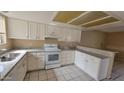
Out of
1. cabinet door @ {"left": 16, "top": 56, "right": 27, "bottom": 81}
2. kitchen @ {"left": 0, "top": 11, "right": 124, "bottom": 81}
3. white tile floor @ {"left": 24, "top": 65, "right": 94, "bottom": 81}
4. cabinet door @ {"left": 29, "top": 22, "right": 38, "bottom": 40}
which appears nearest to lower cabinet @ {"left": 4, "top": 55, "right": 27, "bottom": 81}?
cabinet door @ {"left": 16, "top": 56, "right": 27, "bottom": 81}

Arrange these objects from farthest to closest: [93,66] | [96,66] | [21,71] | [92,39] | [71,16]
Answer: [92,39] → [93,66] → [96,66] → [71,16] → [21,71]

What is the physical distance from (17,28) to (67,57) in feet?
7.83

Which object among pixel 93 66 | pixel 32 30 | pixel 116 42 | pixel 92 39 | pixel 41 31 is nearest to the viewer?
pixel 93 66

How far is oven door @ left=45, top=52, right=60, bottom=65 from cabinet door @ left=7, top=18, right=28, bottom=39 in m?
1.15

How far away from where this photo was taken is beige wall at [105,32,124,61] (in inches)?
196

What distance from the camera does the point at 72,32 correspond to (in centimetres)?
363

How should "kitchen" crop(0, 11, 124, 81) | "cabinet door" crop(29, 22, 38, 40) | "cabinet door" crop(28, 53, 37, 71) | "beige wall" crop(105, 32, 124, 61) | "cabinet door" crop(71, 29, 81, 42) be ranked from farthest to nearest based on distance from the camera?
1. "beige wall" crop(105, 32, 124, 61)
2. "cabinet door" crop(71, 29, 81, 42)
3. "cabinet door" crop(29, 22, 38, 40)
4. "cabinet door" crop(28, 53, 37, 71)
5. "kitchen" crop(0, 11, 124, 81)

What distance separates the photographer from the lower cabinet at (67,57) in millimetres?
3330

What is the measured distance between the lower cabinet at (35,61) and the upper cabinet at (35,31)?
671 millimetres

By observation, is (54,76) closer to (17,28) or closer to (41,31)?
(41,31)

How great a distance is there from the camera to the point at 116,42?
5297 millimetres

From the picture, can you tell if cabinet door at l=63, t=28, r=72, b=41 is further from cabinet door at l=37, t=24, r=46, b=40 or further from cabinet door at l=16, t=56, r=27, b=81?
cabinet door at l=16, t=56, r=27, b=81

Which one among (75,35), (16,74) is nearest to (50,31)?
(75,35)
